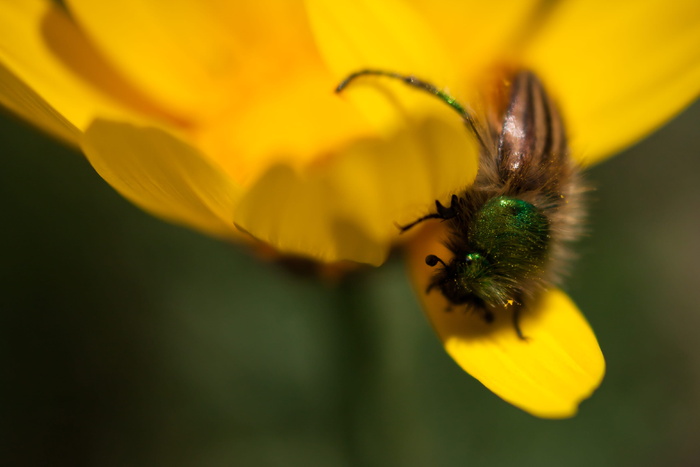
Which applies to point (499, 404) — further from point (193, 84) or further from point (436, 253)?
point (193, 84)

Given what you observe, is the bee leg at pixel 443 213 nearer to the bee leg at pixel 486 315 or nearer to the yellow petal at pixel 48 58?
the bee leg at pixel 486 315

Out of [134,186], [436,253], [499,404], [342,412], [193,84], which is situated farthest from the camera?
[499,404]

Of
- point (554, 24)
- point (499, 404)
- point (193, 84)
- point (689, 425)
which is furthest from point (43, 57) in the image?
point (689, 425)

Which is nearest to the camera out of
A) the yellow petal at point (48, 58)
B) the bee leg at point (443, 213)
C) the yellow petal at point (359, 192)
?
the yellow petal at point (359, 192)

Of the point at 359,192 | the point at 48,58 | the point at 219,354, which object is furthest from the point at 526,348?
the point at 219,354

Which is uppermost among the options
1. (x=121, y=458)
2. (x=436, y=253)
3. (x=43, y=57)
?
(x=43, y=57)

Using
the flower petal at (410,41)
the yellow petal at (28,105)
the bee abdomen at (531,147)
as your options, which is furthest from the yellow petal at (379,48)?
the yellow petal at (28,105)
